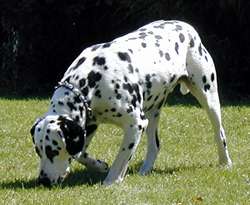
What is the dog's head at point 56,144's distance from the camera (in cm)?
789

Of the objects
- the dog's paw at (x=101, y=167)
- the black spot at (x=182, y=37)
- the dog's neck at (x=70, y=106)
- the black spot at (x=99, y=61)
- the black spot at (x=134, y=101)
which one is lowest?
the dog's paw at (x=101, y=167)

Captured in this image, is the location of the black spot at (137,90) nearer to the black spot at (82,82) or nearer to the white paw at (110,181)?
the black spot at (82,82)

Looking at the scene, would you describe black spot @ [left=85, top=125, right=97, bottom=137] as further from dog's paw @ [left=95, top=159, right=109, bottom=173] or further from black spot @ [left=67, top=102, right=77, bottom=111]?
black spot @ [left=67, top=102, right=77, bottom=111]

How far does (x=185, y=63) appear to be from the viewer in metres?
9.12

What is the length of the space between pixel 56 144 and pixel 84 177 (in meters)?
1.03

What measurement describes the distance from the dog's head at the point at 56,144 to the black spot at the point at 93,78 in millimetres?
432

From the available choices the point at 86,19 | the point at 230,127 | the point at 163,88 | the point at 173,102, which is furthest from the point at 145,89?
the point at 86,19

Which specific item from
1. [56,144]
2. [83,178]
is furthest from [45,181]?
[83,178]

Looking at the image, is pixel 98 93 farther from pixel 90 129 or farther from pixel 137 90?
pixel 90 129

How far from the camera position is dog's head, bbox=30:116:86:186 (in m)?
7.89

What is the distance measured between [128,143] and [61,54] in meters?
11.0

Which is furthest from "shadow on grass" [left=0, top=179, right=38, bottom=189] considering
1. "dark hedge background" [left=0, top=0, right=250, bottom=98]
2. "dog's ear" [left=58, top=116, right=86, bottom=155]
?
"dark hedge background" [left=0, top=0, right=250, bottom=98]

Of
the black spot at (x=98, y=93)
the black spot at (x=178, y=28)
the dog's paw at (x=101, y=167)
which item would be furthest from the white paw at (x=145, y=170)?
the black spot at (x=178, y=28)

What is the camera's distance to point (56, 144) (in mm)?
7910
